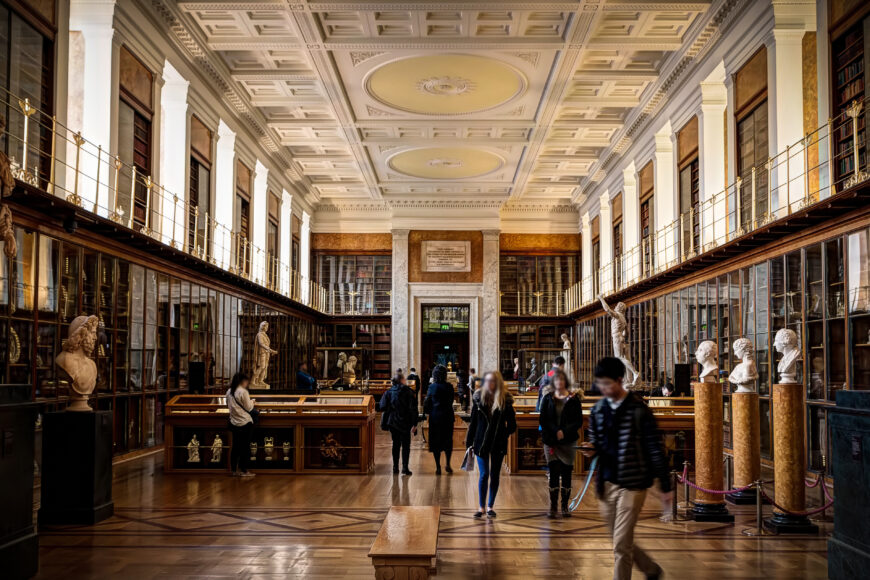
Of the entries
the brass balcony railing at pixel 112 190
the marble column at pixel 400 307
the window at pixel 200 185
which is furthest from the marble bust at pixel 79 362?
the marble column at pixel 400 307

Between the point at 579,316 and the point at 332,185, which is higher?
the point at 332,185

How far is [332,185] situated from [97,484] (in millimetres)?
16963

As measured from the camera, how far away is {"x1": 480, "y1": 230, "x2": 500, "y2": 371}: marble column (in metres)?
22.8

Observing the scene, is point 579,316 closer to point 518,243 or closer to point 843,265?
point 518,243

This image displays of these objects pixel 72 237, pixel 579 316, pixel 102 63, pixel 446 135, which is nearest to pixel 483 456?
pixel 72 237

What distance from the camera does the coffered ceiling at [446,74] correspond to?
11664mm

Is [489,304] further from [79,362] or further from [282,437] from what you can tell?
[79,362]

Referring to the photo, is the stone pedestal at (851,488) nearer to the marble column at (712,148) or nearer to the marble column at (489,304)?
the marble column at (712,148)

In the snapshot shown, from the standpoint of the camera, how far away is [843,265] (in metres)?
7.93

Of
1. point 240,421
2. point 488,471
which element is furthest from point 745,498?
point 240,421

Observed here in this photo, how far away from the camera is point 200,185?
46.6 ft

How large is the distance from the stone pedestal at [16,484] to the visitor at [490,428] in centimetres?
328

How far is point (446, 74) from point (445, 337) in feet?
41.0

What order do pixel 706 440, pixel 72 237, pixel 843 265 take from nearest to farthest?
pixel 706 440
pixel 843 265
pixel 72 237
